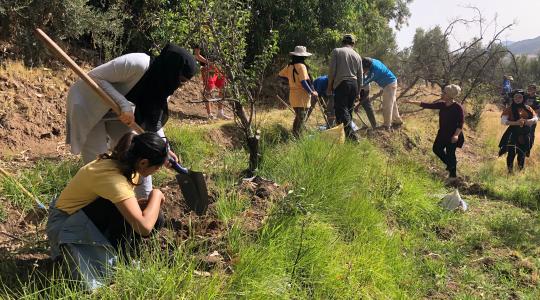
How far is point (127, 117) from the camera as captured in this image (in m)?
3.29

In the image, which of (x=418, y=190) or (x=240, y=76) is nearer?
(x=240, y=76)

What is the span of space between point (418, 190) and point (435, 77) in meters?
7.32

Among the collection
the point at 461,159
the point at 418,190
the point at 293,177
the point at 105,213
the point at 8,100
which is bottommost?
the point at 461,159

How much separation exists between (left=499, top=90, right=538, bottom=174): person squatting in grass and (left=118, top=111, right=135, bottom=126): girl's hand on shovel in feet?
20.8

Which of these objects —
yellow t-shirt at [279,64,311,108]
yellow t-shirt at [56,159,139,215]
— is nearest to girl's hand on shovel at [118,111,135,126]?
yellow t-shirt at [56,159,139,215]

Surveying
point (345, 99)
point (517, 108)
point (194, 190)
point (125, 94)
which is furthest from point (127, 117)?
point (517, 108)

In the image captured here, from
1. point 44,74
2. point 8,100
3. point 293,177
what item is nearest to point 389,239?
point 293,177

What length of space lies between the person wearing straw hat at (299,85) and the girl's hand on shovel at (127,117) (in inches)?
139

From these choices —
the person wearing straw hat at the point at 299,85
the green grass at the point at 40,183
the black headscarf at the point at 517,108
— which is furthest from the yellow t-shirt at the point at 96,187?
the black headscarf at the point at 517,108

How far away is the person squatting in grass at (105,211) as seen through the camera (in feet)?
8.37

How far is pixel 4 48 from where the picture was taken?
23.2 feet

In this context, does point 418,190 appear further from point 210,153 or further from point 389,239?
point 210,153

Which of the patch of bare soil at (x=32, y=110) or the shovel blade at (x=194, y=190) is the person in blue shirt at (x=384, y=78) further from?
the shovel blade at (x=194, y=190)

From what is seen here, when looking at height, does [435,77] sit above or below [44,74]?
below
